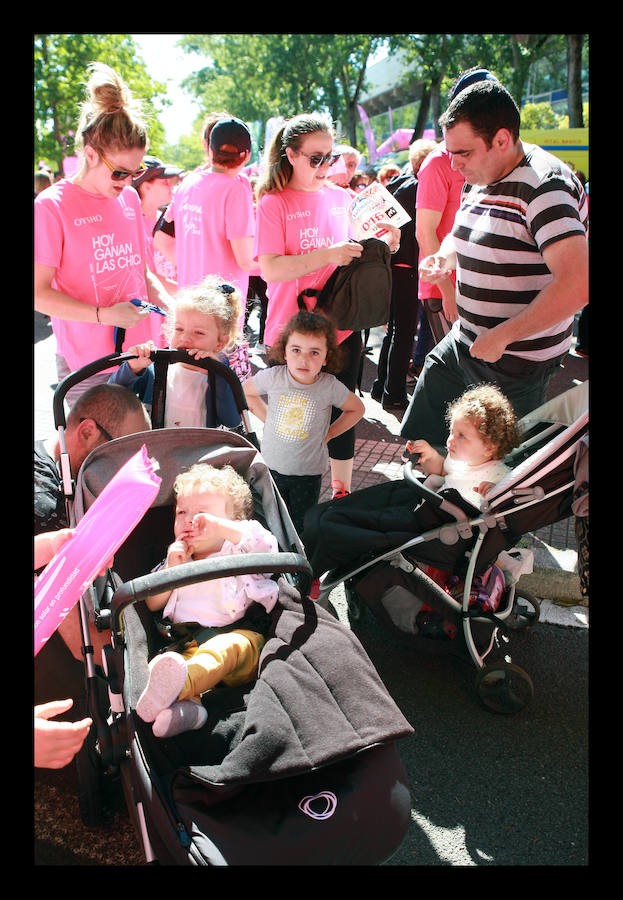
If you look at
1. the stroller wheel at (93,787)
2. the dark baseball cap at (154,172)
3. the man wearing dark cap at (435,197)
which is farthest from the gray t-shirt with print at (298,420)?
the dark baseball cap at (154,172)

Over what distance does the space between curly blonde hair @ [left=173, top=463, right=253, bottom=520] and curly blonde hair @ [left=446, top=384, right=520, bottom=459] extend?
96cm

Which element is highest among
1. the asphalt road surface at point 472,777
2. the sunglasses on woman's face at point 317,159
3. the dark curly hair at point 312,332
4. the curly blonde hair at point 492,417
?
the sunglasses on woman's face at point 317,159

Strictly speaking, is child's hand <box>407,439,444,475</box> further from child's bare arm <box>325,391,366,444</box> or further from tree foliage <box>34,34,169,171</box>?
tree foliage <box>34,34,169,171</box>

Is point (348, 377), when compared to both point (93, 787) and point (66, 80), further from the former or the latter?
point (66, 80)

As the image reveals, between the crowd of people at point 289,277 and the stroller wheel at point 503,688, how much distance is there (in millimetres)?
961

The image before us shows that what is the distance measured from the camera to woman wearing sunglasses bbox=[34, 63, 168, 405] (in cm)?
311

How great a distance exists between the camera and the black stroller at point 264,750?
1.69m

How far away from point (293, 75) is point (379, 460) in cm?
3207

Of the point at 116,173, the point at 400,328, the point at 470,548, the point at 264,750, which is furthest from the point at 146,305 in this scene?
the point at 400,328

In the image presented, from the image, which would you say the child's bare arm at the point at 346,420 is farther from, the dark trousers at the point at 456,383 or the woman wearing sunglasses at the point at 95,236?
the woman wearing sunglasses at the point at 95,236

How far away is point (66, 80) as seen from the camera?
15.5 m

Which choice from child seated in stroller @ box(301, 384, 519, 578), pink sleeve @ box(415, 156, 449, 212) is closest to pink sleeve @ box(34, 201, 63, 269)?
child seated in stroller @ box(301, 384, 519, 578)

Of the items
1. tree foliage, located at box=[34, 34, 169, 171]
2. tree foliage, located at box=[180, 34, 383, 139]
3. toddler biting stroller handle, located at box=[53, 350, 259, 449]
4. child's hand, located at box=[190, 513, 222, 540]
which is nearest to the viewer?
child's hand, located at box=[190, 513, 222, 540]
